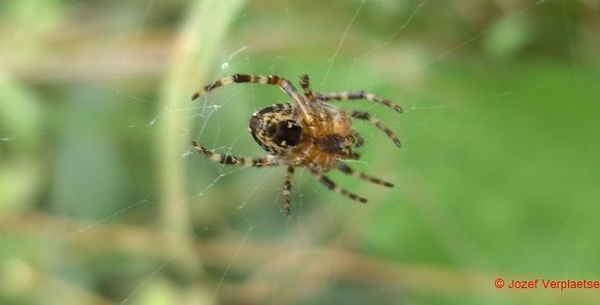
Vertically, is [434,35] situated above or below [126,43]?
above

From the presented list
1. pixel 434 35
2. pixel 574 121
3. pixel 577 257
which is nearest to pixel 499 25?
pixel 434 35

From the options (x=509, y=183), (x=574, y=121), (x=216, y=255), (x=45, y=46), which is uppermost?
(x=574, y=121)

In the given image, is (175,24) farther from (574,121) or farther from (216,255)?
(574,121)

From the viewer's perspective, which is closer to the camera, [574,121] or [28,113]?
[28,113]

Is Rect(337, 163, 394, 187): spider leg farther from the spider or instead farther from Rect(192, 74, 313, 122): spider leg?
Rect(192, 74, 313, 122): spider leg
